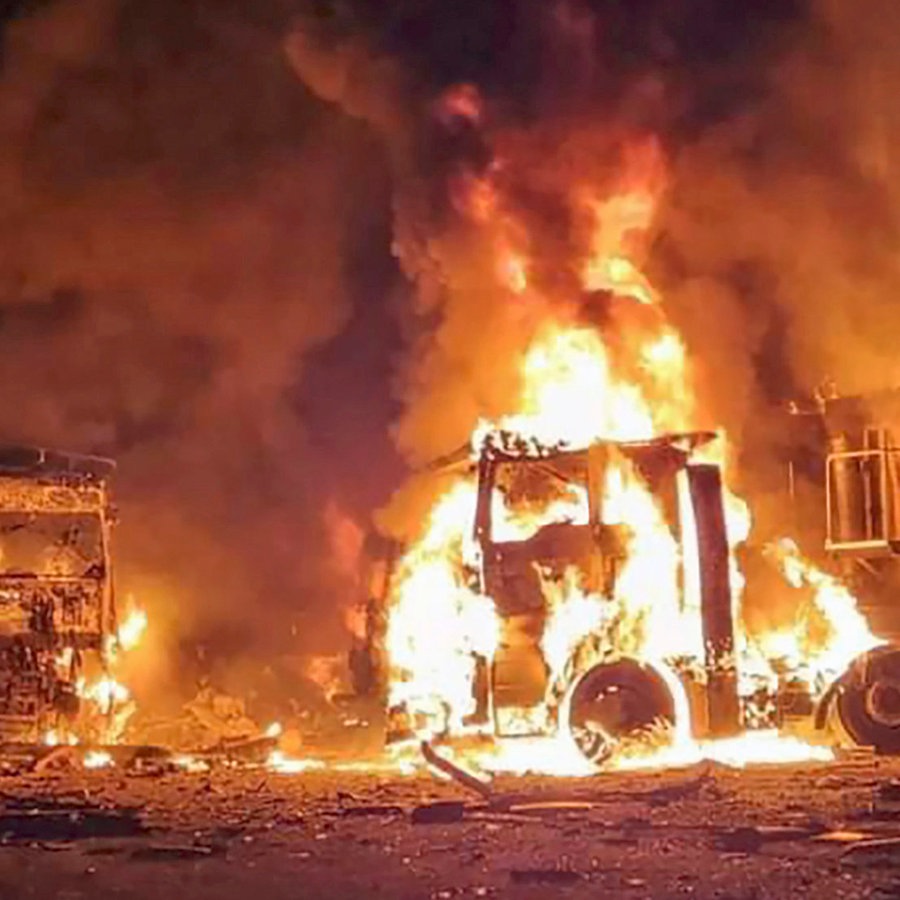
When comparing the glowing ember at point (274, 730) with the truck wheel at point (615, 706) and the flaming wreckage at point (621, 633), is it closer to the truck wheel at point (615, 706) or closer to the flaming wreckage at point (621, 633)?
the flaming wreckage at point (621, 633)

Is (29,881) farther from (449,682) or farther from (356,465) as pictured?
(356,465)

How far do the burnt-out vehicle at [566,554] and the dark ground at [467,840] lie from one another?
1.44 metres

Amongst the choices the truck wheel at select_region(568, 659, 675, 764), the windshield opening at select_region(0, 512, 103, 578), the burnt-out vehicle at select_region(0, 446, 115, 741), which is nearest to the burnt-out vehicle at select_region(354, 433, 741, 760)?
the truck wheel at select_region(568, 659, 675, 764)

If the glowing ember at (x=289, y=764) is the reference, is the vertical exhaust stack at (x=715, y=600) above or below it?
above

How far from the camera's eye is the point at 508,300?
22.0 m

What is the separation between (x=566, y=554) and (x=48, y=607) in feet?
25.2

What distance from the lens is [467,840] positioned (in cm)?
1062

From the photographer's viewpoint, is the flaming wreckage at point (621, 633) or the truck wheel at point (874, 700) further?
the truck wheel at point (874, 700)

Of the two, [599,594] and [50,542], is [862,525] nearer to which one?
[599,594]

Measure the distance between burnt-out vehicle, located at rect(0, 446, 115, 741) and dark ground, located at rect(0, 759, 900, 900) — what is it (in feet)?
18.9

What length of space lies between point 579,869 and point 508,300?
43.6 feet

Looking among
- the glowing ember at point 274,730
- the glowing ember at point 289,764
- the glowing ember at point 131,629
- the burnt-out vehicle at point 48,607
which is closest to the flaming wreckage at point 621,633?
the glowing ember at point 289,764

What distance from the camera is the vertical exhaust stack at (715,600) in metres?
15.5

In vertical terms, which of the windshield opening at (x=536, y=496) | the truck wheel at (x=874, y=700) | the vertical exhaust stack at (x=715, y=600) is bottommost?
the truck wheel at (x=874, y=700)
